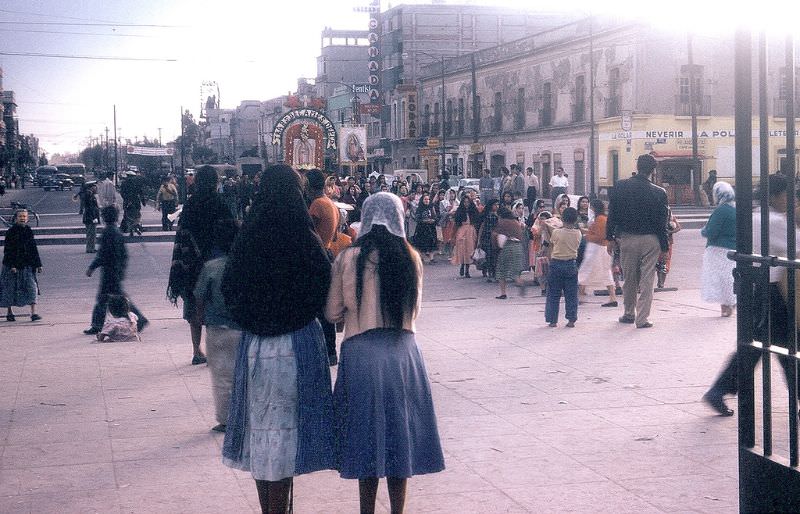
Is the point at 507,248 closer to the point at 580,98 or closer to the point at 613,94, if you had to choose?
the point at 613,94

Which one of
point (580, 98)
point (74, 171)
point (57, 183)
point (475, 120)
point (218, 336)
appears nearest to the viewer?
point (218, 336)

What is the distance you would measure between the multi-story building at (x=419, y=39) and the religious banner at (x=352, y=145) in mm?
35437

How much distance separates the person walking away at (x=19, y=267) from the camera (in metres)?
13.0

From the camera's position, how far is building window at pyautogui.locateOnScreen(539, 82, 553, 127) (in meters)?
52.2

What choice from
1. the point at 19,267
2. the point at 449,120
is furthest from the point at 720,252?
the point at 449,120

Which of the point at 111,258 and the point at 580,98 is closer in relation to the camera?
the point at 111,258

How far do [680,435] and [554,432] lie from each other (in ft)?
2.65

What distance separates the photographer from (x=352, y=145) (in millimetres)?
37125

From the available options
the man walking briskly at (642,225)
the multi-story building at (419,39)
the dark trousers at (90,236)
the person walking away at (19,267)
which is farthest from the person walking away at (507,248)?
the multi-story building at (419,39)

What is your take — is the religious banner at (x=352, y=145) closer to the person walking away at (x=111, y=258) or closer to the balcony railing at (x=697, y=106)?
the balcony railing at (x=697, y=106)

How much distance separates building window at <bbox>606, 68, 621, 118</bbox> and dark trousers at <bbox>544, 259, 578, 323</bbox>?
35.1m

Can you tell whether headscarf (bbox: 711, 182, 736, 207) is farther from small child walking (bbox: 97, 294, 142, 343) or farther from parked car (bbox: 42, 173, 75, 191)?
parked car (bbox: 42, 173, 75, 191)

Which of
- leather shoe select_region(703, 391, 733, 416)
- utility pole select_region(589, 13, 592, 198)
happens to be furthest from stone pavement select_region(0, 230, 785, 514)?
utility pole select_region(589, 13, 592, 198)

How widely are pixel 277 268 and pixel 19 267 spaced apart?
9343 millimetres
